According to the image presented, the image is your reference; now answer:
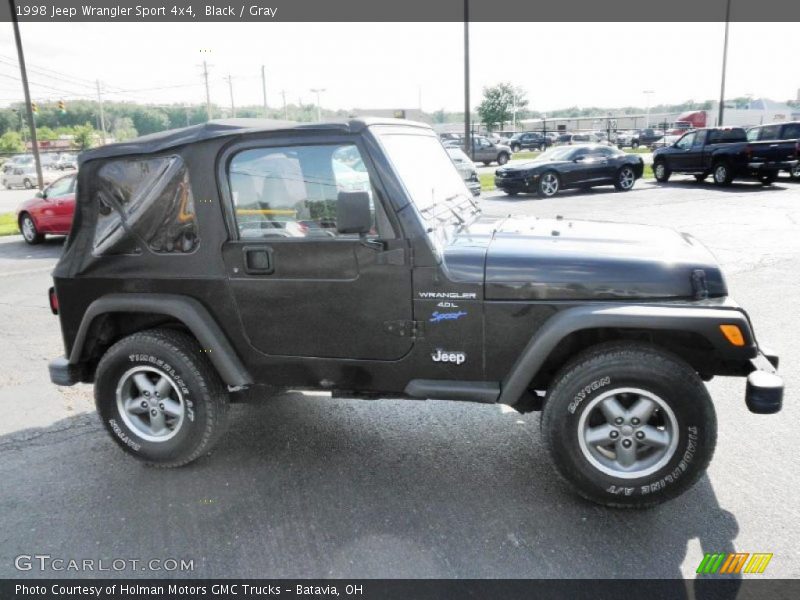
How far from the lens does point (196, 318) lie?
11.6 ft

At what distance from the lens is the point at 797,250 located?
9766 mm

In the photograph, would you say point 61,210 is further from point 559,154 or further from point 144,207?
point 559,154

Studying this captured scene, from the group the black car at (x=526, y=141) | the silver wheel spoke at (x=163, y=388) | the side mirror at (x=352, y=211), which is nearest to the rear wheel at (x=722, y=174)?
the side mirror at (x=352, y=211)

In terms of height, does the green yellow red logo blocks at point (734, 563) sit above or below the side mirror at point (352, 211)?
Answer: below

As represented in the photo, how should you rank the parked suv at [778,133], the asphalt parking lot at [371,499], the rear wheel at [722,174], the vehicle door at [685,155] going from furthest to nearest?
1. the vehicle door at [685,155]
2. the rear wheel at [722,174]
3. the parked suv at [778,133]
4. the asphalt parking lot at [371,499]

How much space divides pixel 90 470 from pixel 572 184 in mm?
17706

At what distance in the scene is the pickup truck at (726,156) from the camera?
63.8ft

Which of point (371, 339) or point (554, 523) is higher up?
point (371, 339)

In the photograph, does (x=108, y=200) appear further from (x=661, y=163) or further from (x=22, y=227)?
(x=661, y=163)

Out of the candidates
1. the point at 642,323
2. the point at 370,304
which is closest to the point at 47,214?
the point at 370,304

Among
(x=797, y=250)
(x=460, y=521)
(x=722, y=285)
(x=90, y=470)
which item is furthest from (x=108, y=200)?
(x=797, y=250)

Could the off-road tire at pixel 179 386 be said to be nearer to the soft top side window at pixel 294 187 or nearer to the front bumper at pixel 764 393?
the soft top side window at pixel 294 187

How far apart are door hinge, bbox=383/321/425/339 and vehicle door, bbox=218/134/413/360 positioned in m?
0.02

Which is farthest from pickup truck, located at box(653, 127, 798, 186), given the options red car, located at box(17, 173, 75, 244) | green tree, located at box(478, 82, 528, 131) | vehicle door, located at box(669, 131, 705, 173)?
green tree, located at box(478, 82, 528, 131)
